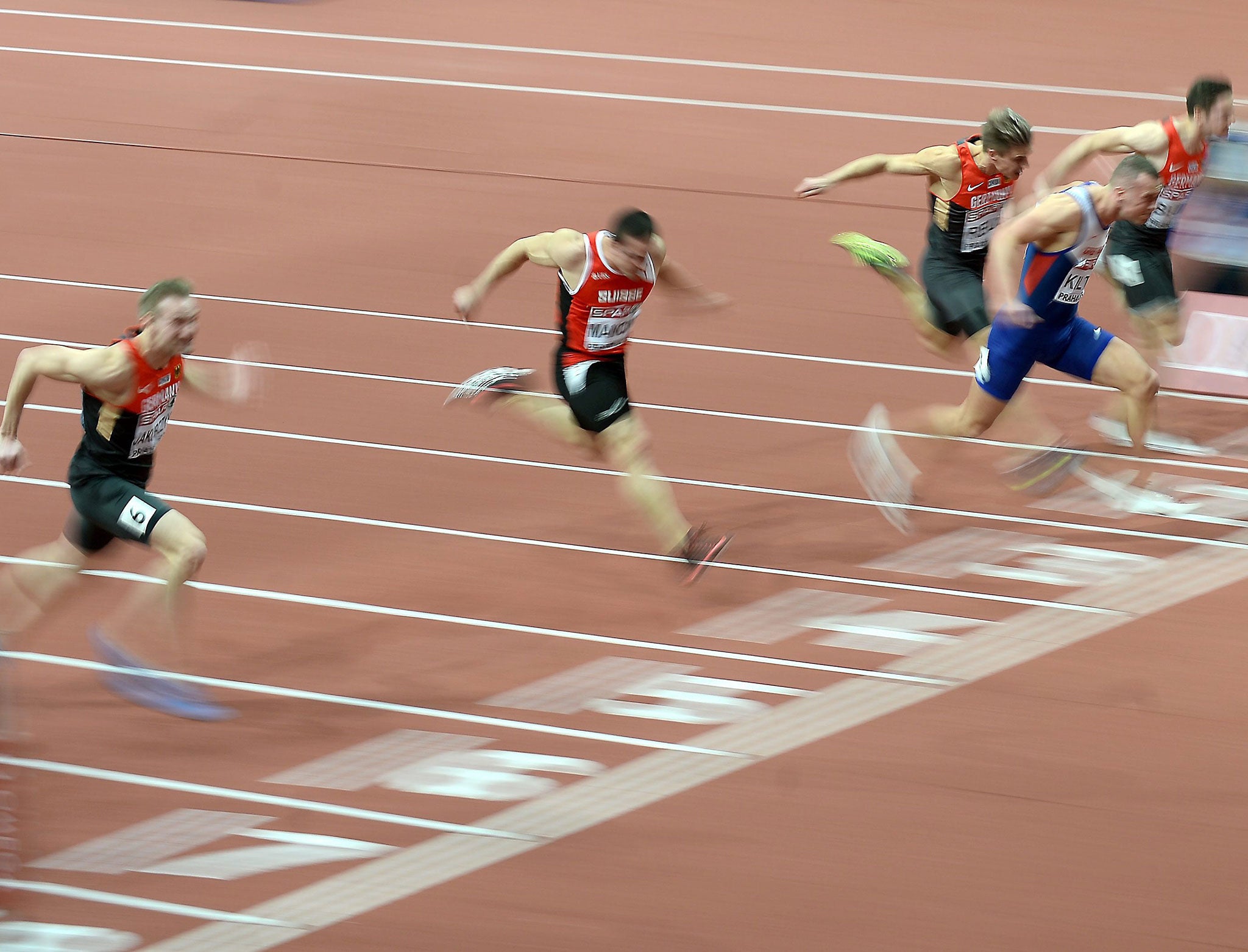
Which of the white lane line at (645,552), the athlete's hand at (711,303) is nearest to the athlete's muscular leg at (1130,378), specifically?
the white lane line at (645,552)

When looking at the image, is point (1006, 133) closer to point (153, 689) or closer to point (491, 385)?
point (491, 385)

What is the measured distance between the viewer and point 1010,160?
8352mm

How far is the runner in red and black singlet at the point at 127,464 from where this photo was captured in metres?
6.45

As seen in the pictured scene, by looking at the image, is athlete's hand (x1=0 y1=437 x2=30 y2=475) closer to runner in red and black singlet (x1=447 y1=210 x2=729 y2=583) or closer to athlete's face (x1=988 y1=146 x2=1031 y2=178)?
runner in red and black singlet (x1=447 y1=210 x2=729 y2=583)

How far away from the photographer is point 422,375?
10508 millimetres

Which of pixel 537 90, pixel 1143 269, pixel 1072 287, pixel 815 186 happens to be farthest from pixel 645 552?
pixel 537 90

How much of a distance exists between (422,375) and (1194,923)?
6.51 m

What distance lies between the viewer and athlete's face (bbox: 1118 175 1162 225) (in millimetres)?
7297

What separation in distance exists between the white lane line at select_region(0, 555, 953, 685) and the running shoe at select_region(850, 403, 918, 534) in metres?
1.31

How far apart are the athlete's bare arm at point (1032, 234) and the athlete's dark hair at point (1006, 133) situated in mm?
743

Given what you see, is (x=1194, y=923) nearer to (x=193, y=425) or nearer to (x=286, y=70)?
(x=193, y=425)

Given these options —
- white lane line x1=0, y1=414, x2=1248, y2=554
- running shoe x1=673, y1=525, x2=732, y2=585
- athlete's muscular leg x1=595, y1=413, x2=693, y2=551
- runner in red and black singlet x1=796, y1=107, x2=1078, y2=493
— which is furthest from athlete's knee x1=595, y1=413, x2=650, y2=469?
runner in red and black singlet x1=796, y1=107, x2=1078, y2=493

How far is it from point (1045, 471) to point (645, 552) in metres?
2.35

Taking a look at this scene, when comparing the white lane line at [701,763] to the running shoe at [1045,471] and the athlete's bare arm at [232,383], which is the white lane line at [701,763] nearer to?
the running shoe at [1045,471]
